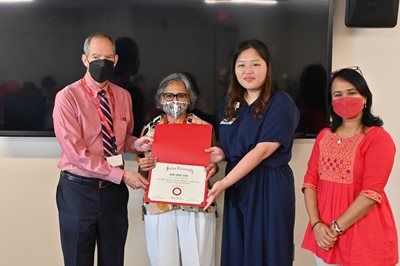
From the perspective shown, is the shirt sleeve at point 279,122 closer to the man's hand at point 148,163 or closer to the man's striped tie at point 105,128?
the man's hand at point 148,163

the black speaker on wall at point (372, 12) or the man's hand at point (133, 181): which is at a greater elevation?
the black speaker on wall at point (372, 12)

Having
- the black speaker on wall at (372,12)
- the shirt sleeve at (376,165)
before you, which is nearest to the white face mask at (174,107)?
the shirt sleeve at (376,165)

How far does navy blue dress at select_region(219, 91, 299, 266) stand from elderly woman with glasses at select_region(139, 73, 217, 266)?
0.67 feet

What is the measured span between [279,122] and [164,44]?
853mm

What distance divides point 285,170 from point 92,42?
1.12 m

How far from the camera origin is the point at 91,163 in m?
1.74

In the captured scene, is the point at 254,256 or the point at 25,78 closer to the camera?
the point at 254,256

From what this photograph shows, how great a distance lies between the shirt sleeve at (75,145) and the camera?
1737mm

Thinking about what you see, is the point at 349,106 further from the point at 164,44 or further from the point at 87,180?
the point at 87,180

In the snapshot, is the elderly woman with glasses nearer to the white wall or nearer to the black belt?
the black belt

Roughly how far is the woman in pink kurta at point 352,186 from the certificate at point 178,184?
1.69 ft

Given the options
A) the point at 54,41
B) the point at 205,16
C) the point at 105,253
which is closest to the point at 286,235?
the point at 105,253

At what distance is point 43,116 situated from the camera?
218 centimetres

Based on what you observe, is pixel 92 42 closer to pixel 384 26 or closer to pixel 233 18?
pixel 233 18
